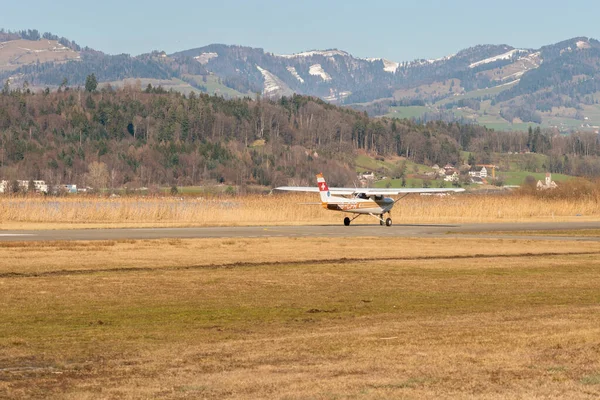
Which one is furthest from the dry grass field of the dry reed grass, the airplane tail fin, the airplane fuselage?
the airplane tail fin

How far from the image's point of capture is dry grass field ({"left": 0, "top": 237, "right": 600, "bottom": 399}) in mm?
11906

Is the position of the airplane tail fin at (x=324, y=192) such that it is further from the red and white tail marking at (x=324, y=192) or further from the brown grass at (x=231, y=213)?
the brown grass at (x=231, y=213)

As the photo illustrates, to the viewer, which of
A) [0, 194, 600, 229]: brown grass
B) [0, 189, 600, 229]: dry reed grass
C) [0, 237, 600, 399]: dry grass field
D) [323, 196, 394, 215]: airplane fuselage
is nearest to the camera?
[0, 237, 600, 399]: dry grass field

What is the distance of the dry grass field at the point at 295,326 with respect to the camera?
469 inches

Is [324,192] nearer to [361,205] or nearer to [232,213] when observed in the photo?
[361,205]

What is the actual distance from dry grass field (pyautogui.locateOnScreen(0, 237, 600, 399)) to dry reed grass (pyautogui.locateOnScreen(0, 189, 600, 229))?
27556 millimetres

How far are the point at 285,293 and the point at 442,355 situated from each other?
1005 centimetres

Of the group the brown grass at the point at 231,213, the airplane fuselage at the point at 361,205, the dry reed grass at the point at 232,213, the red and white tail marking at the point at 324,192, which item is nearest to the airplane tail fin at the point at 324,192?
the red and white tail marking at the point at 324,192

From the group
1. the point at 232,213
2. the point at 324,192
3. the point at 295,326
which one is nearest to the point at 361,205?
the point at 324,192

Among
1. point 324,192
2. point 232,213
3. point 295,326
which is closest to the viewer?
point 295,326

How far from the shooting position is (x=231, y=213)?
67.2m

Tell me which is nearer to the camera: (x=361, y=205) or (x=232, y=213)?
(x=361, y=205)

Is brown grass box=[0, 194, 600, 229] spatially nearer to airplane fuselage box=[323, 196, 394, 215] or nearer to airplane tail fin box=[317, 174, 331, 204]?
airplane tail fin box=[317, 174, 331, 204]

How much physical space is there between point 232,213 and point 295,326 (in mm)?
49859
